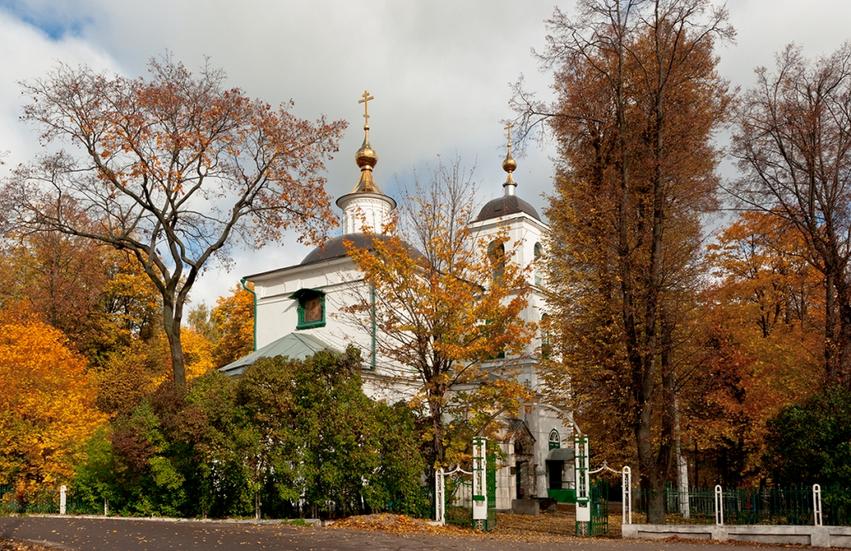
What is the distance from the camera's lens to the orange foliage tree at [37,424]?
22125mm

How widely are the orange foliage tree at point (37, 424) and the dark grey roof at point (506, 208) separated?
66.9ft

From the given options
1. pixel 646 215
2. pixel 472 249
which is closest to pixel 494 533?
pixel 472 249

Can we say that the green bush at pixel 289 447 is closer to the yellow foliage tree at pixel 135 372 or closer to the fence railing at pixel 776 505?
the fence railing at pixel 776 505

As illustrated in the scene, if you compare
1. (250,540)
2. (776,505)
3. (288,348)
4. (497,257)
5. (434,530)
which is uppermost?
(497,257)

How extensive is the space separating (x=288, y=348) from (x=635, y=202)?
500 inches

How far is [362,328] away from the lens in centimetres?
2392

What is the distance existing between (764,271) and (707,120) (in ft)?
30.3

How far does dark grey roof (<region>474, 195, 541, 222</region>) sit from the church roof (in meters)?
13.2

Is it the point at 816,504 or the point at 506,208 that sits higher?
the point at 506,208

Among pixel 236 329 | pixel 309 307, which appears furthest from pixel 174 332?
pixel 236 329

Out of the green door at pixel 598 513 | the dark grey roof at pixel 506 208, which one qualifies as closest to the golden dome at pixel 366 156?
the dark grey roof at pixel 506 208

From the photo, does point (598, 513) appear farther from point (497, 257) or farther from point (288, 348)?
point (288, 348)

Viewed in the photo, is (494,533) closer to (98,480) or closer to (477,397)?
(477,397)

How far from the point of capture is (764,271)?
2730cm
